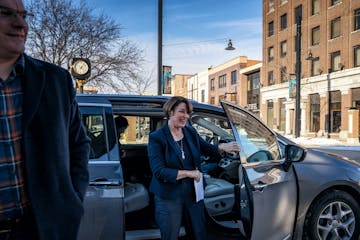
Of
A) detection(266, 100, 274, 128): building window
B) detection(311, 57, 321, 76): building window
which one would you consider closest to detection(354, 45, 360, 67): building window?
detection(311, 57, 321, 76): building window

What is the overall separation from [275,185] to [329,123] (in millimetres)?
30582

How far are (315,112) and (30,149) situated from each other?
3460 centimetres

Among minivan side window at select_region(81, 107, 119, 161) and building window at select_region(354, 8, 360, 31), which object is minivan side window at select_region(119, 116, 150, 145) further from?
building window at select_region(354, 8, 360, 31)

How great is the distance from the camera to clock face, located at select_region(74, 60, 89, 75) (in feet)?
25.8

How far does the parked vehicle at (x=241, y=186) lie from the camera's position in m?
3.10

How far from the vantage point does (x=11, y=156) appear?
1.48 meters

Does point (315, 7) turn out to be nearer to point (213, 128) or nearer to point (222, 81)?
point (222, 81)

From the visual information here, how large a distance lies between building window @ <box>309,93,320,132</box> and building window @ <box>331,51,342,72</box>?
116 inches

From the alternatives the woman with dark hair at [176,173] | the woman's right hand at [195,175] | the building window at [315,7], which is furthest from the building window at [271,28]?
the woman's right hand at [195,175]

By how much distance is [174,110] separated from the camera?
321 centimetres

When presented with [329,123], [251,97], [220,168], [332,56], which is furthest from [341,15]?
[220,168]

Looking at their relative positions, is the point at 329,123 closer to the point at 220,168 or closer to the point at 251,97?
the point at 251,97

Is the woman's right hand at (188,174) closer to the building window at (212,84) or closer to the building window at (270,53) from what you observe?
the building window at (270,53)

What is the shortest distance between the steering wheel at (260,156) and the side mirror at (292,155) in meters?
0.16
